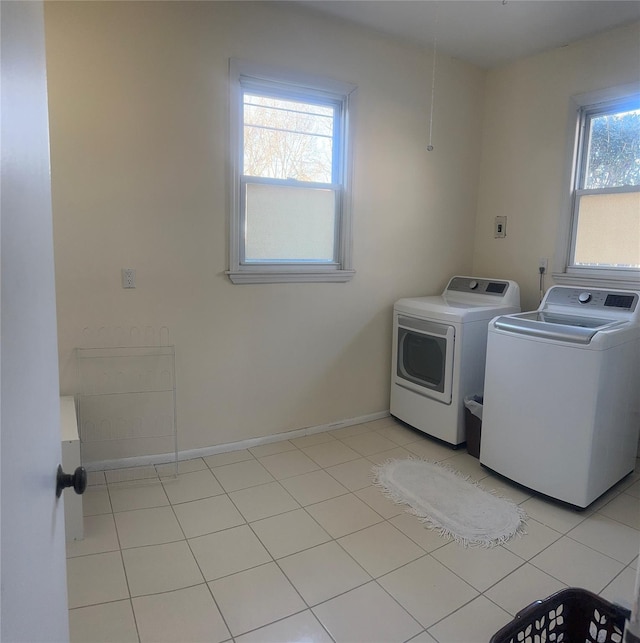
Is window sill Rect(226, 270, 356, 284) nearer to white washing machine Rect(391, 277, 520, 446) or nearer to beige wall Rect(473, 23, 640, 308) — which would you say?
white washing machine Rect(391, 277, 520, 446)

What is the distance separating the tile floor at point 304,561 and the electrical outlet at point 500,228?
186cm

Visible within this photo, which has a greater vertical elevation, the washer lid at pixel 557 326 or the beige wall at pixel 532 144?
the beige wall at pixel 532 144

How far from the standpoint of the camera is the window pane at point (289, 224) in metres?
2.92

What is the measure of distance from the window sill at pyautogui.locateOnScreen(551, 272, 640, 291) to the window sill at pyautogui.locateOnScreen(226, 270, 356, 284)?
4.74ft

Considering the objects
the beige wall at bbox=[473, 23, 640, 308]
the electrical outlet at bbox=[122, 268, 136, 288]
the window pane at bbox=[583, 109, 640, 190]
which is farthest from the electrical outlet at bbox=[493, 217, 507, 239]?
the electrical outlet at bbox=[122, 268, 136, 288]

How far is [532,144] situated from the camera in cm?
337

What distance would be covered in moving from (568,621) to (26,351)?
173cm

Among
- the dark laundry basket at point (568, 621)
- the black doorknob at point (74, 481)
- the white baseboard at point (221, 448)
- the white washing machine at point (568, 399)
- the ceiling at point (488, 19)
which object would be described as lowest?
the white baseboard at point (221, 448)

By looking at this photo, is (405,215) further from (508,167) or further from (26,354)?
(26,354)

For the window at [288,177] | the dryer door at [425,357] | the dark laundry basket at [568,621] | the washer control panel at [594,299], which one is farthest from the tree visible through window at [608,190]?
the dark laundry basket at [568,621]

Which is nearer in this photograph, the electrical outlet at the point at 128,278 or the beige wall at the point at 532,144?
the electrical outlet at the point at 128,278

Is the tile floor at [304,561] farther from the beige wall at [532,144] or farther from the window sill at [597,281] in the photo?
the beige wall at [532,144]

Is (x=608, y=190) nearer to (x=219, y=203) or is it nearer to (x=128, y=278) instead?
(x=219, y=203)

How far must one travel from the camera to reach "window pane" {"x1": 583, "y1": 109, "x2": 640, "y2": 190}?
2.92 metres
